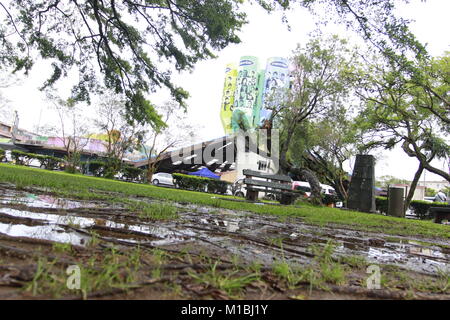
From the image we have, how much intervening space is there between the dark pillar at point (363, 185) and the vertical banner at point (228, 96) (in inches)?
1238

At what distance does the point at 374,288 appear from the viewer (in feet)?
5.57

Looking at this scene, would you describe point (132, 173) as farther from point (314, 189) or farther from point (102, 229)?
point (102, 229)

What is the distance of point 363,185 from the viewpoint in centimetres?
1342

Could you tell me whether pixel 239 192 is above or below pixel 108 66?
below

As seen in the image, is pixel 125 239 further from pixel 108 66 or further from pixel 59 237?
pixel 108 66

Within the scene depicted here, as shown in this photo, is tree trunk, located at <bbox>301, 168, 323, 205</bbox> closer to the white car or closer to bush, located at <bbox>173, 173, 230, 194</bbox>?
bush, located at <bbox>173, 173, 230, 194</bbox>

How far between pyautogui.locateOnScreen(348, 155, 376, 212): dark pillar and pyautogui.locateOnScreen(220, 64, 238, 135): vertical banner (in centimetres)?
3145

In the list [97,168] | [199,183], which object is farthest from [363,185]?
[97,168]

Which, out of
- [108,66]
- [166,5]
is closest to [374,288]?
[166,5]

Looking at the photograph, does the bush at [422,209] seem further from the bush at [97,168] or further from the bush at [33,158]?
the bush at [33,158]

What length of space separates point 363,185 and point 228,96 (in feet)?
116

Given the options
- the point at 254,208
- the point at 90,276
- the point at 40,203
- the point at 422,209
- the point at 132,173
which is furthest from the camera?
the point at 132,173

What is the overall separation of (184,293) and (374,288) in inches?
45.6

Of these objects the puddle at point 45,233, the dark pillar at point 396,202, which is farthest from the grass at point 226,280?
the dark pillar at point 396,202
